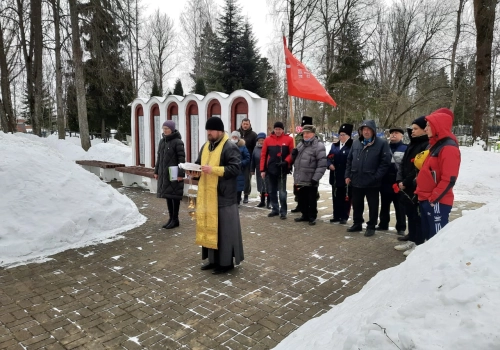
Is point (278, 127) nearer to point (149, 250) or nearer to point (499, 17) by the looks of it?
point (149, 250)

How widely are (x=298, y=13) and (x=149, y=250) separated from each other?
599 inches

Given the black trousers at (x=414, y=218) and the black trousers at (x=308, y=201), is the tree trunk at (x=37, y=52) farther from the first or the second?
the black trousers at (x=414, y=218)

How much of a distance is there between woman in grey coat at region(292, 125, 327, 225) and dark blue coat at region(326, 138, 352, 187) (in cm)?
32

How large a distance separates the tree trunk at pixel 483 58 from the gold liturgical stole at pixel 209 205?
14874mm

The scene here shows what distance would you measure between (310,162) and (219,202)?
278cm

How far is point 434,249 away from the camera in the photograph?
2.54m

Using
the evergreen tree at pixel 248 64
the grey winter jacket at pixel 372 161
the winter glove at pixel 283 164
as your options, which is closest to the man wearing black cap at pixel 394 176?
the grey winter jacket at pixel 372 161

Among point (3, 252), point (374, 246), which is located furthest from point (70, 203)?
point (374, 246)

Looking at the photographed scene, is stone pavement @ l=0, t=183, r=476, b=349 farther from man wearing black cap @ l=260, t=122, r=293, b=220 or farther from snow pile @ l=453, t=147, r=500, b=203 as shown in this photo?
snow pile @ l=453, t=147, r=500, b=203

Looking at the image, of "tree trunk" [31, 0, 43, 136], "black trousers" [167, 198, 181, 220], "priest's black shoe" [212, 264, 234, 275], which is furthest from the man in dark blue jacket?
"tree trunk" [31, 0, 43, 136]

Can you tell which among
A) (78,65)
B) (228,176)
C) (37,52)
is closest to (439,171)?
(228,176)

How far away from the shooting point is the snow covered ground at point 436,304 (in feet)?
5.52

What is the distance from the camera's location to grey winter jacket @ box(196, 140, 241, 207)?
4429 mm

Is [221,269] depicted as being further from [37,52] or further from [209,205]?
[37,52]
